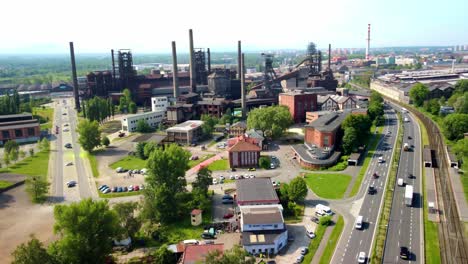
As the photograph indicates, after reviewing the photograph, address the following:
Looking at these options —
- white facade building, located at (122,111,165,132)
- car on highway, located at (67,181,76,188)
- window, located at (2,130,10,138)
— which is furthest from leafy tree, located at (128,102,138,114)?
car on highway, located at (67,181,76,188)

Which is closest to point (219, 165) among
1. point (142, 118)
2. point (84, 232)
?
point (84, 232)

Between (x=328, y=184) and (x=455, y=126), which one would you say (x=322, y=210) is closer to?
(x=328, y=184)

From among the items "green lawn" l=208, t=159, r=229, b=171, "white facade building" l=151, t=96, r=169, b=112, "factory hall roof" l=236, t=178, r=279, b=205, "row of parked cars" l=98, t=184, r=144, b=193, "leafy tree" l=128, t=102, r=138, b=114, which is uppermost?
"white facade building" l=151, t=96, r=169, b=112

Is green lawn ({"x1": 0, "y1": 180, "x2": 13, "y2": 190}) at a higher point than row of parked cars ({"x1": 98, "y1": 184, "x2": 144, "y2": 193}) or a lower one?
higher

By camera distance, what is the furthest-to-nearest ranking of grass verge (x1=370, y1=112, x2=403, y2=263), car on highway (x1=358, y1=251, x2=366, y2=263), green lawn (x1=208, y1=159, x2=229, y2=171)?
green lawn (x1=208, y1=159, x2=229, y2=171) < grass verge (x1=370, y1=112, x2=403, y2=263) < car on highway (x1=358, y1=251, x2=366, y2=263)

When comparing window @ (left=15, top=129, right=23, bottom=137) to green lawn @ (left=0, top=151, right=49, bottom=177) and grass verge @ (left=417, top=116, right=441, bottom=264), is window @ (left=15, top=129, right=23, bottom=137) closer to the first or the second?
green lawn @ (left=0, top=151, right=49, bottom=177)
